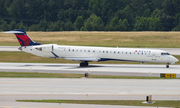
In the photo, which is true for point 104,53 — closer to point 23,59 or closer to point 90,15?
point 23,59

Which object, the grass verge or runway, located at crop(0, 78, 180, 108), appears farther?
the grass verge

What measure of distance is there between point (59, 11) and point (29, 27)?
17.7 metres

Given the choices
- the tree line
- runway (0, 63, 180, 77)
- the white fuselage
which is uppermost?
the tree line

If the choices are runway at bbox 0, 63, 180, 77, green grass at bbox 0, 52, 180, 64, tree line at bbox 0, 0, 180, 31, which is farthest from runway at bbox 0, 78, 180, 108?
tree line at bbox 0, 0, 180, 31

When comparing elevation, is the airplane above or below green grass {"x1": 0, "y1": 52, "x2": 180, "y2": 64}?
above

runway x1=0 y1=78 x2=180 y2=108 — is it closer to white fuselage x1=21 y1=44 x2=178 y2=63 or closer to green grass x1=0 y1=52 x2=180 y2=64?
white fuselage x1=21 y1=44 x2=178 y2=63

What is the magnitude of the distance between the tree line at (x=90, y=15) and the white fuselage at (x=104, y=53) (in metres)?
83.2

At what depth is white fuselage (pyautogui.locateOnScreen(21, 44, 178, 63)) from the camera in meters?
43.1

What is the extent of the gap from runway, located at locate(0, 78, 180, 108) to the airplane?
12064 mm

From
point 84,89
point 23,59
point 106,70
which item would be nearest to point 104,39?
point 23,59

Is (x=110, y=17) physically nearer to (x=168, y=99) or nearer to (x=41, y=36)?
(x=41, y=36)

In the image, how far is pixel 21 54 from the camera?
59.9 m

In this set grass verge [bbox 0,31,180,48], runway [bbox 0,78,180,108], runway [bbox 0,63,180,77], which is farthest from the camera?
grass verge [bbox 0,31,180,48]

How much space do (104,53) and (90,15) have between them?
10214 cm
